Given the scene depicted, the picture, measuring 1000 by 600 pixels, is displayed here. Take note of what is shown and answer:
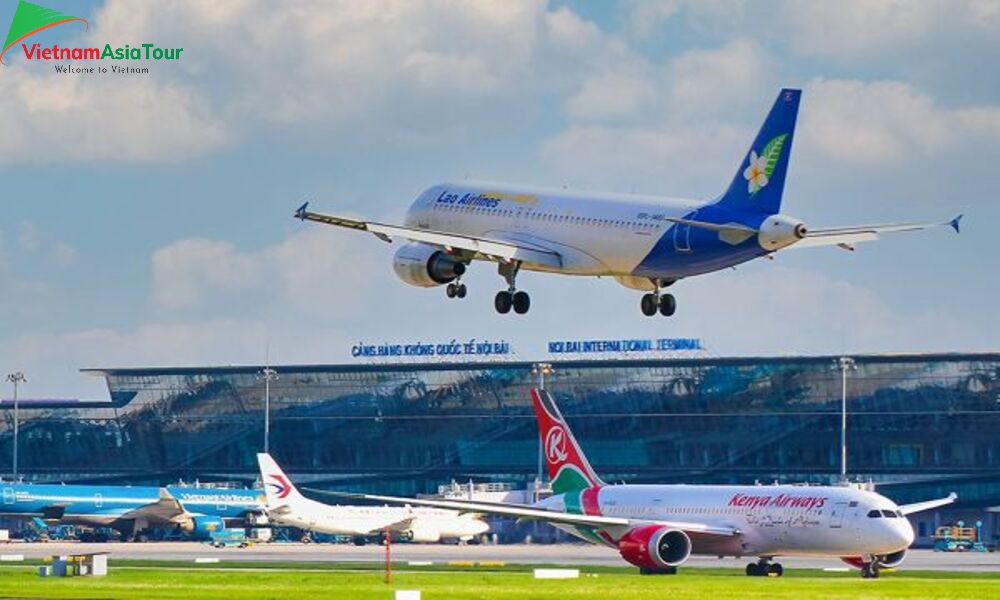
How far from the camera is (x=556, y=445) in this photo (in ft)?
470

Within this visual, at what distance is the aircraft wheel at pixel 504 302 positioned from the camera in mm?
88688

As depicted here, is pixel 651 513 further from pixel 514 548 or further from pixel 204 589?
pixel 514 548

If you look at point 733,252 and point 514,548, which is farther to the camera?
point 514,548

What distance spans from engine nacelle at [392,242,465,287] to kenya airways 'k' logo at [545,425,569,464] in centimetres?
5436

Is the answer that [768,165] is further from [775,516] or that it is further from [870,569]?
[775,516]

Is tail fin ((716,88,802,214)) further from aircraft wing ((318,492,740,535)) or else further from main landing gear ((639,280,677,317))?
aircraft wing ((318,492,740,535))

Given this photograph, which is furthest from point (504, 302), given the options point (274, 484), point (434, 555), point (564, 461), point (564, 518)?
point (274, 484)

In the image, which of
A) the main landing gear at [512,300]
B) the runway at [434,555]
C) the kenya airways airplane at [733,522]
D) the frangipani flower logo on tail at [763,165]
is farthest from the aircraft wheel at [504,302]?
the runway at [434,555]

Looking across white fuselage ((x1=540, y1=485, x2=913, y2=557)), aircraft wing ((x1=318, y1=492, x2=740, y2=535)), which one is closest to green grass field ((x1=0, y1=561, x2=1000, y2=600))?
white fuselage ((x1=540, y1=485, x2=913, y2=557))

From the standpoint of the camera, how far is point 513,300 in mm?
88688

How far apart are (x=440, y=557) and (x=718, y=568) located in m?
32.1

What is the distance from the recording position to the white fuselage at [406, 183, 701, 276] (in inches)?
3354

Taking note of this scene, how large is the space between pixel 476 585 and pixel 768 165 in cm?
2785

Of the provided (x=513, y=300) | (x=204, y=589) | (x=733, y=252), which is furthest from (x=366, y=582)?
(x=733, y=252)
